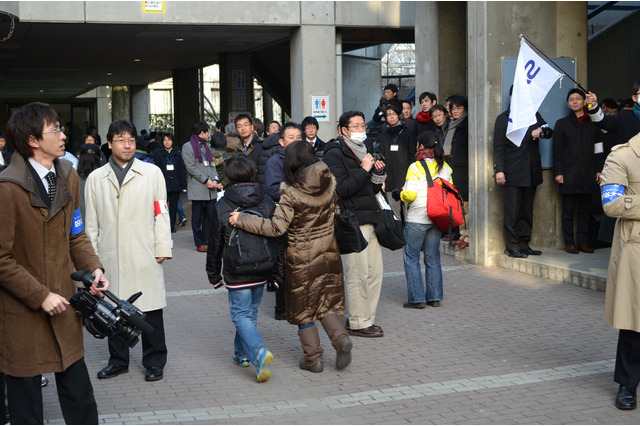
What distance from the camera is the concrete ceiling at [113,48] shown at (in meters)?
18.6

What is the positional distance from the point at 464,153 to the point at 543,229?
5.42ft

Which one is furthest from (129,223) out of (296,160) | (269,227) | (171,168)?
(171,168)

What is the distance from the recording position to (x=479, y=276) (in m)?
10.6

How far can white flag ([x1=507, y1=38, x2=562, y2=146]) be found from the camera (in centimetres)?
1000

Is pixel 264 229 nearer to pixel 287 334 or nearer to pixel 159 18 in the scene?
pixel 287 334

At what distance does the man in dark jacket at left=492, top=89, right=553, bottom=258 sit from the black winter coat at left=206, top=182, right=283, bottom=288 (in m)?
5.07

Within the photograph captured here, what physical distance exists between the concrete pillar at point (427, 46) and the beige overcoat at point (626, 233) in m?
11.1

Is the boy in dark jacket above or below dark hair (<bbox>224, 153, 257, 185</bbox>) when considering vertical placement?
below

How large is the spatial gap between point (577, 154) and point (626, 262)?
542cm

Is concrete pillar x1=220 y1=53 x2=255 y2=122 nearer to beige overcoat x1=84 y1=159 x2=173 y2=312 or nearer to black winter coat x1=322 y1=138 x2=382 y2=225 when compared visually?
black winter coat x1=322 y1=138 x2=382 y2=225

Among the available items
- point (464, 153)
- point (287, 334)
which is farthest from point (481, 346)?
point (464, 153)

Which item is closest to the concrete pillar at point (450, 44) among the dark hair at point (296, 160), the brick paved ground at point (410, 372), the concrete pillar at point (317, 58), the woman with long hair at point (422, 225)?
the concrete pillar at point (317, 58)

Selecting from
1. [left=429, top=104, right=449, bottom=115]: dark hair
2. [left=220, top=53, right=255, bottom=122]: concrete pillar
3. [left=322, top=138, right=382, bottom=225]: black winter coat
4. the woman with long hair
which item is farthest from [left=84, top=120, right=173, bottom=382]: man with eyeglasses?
[left=220, top=53, right=255, bottom=122]: concrete pillar

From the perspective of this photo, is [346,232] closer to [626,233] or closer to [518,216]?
[626,233]
